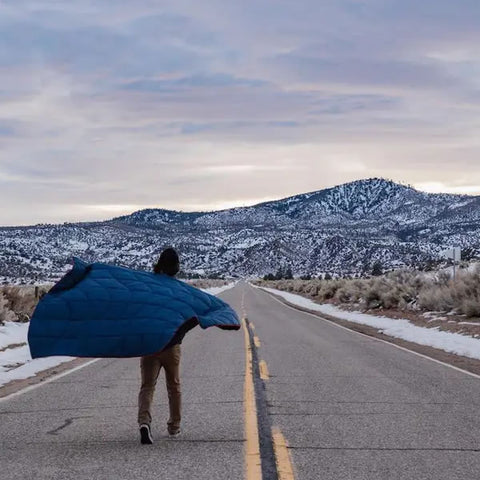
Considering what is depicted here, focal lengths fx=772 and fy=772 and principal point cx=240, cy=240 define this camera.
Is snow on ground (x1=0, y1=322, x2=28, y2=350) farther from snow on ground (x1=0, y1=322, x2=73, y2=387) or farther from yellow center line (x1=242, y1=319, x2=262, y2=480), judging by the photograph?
yellow center line (x1=242, y1=319, x2=262, y2=480)

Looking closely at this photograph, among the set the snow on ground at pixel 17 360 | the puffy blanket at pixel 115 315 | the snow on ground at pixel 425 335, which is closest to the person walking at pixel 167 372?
the puffy blanket at pixel 115 315

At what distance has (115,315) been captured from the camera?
7762 millimetres

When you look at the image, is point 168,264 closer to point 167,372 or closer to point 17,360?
point 167,372

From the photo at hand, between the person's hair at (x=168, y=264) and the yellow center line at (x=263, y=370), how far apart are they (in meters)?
5.23

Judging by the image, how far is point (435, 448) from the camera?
25.1 ft

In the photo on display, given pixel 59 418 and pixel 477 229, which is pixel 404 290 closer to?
pixel 59 418

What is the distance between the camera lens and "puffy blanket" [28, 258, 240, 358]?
7637 mm

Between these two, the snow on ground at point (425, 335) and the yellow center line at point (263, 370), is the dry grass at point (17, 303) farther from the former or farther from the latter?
the snow on ground at point (425, 335)

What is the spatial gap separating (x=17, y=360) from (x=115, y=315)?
9131 millimetres

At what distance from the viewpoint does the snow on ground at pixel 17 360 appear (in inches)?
550

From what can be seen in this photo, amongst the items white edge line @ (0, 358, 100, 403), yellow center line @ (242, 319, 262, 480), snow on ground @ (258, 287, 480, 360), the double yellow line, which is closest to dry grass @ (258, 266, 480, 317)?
snow on ground @ (258, 287, 480, 360)

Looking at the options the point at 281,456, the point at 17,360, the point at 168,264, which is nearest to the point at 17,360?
the point at 17,360

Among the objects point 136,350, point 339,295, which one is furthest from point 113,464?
point 339,295

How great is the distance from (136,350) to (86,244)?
6738 inches
